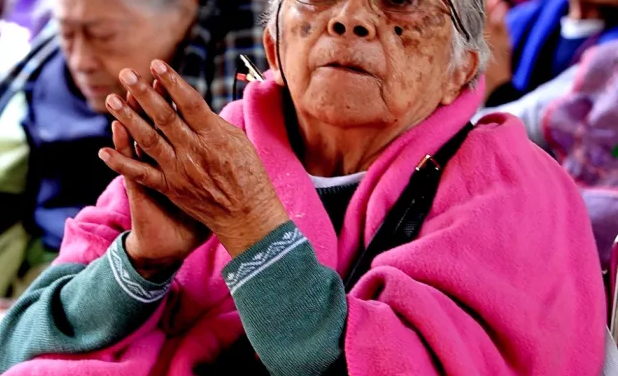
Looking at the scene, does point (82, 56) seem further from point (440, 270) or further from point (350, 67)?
point (440, 270)

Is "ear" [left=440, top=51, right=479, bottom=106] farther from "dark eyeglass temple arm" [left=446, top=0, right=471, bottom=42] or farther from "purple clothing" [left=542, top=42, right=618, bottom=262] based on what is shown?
"purple clothing" [left=542, top=42, right=618, bottom=262]

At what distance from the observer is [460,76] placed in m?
1.03

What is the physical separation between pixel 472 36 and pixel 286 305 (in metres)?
0.45

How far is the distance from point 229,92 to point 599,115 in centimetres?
80

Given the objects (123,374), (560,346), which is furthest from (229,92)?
(560,346)

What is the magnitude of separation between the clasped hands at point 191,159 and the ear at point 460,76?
332 millimetres

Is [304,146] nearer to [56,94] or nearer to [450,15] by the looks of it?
[450,15]

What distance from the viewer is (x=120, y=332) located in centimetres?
93

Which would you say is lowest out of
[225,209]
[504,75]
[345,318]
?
[504,75]

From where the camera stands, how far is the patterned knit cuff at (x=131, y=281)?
0.90 m

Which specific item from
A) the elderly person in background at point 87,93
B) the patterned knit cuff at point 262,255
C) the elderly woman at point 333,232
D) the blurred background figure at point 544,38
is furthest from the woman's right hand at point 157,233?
the blurred background figure at point 544,38

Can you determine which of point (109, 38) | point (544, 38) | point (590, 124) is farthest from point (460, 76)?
point (544, 38)

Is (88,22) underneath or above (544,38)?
above

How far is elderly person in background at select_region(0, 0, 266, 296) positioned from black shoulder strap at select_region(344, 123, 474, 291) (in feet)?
2.72
